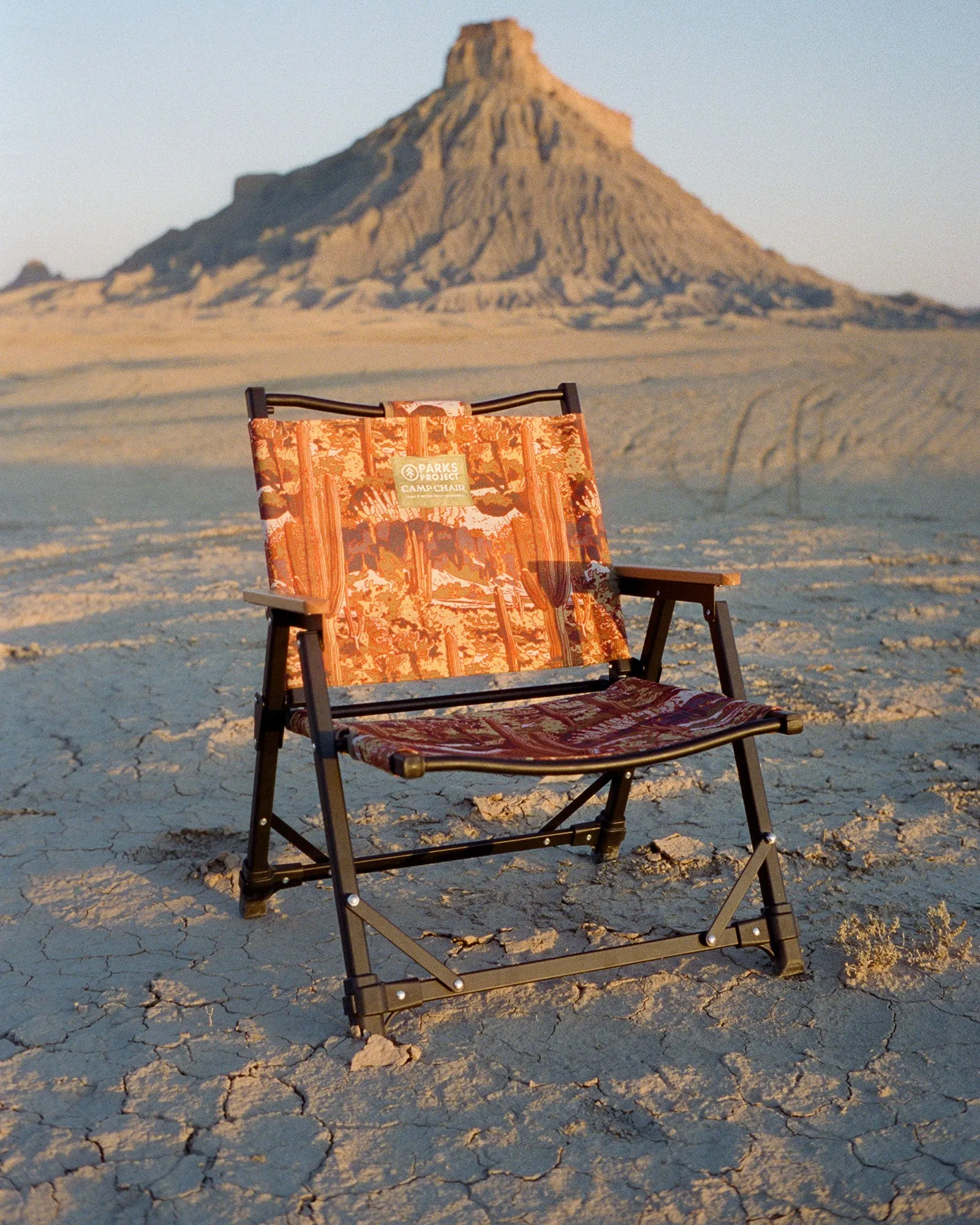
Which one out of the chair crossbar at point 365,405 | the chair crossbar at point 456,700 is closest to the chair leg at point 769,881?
the chair crossbar at point 456,700

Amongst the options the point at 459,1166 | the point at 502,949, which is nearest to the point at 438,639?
the point at 502,949

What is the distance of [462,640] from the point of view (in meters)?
2.99

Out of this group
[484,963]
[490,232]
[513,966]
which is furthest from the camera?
[490,232]

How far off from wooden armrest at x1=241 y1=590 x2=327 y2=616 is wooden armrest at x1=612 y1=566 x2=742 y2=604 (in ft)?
2.73

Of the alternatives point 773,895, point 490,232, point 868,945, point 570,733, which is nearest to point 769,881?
point 773,895

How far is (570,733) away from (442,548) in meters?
0.70

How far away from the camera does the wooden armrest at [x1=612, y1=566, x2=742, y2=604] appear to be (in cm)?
265

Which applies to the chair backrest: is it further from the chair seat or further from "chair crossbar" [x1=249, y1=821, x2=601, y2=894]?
"chair crossbar" [x1=249, y1=821, x2=601, y2=894]

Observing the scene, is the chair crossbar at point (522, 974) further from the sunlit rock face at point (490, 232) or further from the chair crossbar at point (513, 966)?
the sunlit rock face at point (490, 232)

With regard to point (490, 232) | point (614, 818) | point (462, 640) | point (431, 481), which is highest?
point (490, 232)

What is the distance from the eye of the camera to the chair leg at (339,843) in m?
2.24

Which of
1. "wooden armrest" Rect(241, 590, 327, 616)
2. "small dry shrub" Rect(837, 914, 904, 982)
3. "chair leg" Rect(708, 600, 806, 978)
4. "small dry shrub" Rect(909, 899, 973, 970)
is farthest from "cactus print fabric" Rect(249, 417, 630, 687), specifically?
"small dry shrub" Rect(909, 899, 973, 970)

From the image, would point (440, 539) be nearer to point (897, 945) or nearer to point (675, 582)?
point (675, 582)

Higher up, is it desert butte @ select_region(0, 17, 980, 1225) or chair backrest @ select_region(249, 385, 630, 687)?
chair backrest @ select_region(249, 385, 630, 687)
